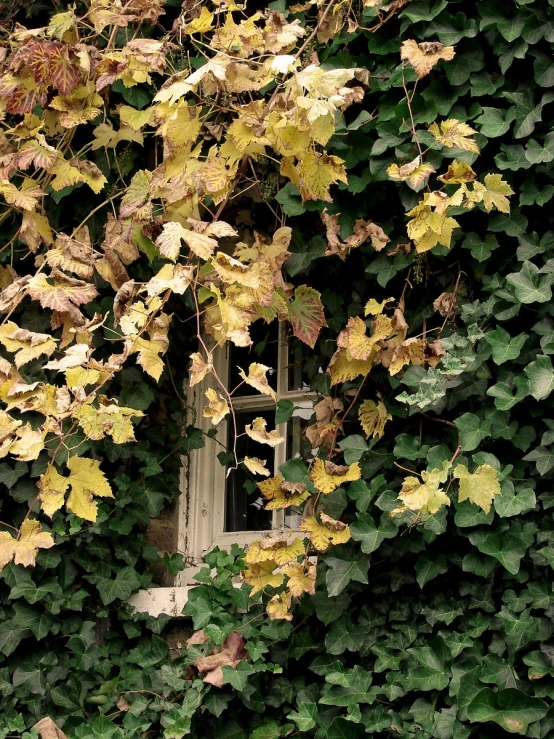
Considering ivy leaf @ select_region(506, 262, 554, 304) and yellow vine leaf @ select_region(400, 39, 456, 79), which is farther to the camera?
yellow vine leaf @ select_region(400, 39, 456, 79)

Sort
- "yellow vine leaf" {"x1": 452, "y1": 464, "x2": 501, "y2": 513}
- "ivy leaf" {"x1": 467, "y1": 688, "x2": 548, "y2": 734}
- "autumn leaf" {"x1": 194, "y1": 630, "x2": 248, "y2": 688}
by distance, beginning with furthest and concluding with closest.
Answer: "autumn leaf" {"x1": 194, "y1": 630, "x2": 248, "y2": 688} < "yellow vine leaf" {"x1": 452, "y1": 464, "x2": 501, "y2": 513} < "ivy leaf" {"x1": 467, "y1": 688, "x2": 548, "y2": 734}

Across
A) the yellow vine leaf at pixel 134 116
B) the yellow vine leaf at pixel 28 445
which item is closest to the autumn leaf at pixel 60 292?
the yellow vine leaf at pixel 28 445

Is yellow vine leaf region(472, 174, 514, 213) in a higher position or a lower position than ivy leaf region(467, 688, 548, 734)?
higher

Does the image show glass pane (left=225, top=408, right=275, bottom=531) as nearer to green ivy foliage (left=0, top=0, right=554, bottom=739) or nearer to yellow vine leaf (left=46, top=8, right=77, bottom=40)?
green ivy foliage (left=0, top=0, right=554, bottom=739)

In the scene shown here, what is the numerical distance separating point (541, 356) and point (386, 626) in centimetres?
78

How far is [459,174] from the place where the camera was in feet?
8.40

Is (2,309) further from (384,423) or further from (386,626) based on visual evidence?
(386,626)

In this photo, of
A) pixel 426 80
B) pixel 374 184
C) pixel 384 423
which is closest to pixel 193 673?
pixel 384 423

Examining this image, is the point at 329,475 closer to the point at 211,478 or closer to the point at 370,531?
the point at 370,531

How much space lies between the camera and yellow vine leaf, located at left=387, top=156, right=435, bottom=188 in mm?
2559

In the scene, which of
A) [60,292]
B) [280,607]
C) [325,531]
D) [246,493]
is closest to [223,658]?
[280,607]

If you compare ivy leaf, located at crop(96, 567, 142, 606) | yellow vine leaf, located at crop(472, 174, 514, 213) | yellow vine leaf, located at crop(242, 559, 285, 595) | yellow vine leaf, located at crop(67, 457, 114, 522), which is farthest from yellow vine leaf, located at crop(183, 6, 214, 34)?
ivy leaf, located at crop(96, 567, 142, 606)

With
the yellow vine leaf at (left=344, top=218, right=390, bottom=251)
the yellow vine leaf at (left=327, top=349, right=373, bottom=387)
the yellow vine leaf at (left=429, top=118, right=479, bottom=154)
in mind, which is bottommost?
the yellow vine leaf at (left=327, top=349, right=373, bottom=387)

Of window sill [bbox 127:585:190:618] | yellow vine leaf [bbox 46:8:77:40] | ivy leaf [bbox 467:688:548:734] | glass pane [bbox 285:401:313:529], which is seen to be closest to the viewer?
ivy leaf [bbox 467:688:548:734]
